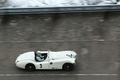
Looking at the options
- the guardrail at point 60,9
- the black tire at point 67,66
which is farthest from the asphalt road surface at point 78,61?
the guardrail at point 60,9

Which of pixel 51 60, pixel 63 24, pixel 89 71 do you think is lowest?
pixel 89 71

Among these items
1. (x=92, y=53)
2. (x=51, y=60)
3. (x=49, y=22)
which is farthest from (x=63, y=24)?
(x=51, y=60)

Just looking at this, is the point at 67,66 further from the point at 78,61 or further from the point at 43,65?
the point at 43,65

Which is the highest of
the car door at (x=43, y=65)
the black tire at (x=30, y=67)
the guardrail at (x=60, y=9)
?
the guardrail at (x=60, y=9)

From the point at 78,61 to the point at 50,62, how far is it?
6.18 feet

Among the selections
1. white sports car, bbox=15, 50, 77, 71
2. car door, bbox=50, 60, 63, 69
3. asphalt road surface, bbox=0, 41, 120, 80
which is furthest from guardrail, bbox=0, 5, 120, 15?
car door, bbox=50, 60, 63, 69

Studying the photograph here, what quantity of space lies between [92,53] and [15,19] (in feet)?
22.1

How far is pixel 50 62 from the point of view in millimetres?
10375

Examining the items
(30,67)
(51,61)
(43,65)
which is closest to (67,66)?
(51,61)

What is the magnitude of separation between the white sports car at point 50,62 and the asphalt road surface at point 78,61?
1.14 ft

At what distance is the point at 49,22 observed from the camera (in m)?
14.6

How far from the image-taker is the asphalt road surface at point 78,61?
34.1 feet

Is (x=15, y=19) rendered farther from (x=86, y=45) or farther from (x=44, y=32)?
(x=86, y=45)

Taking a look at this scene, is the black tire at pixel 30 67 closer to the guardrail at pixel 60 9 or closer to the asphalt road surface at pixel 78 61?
the asphalt road surface at pixel 78 61
